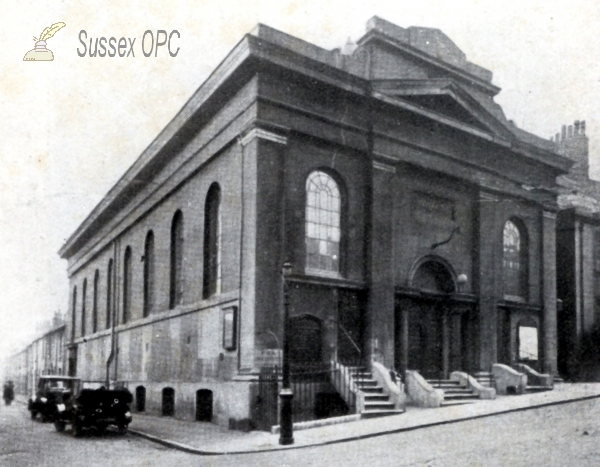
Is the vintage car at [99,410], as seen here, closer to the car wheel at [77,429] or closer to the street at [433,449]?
the car wheel at [77,429]

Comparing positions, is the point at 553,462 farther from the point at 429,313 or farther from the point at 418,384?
the point at 429,313

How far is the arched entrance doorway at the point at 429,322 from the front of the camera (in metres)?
22.2

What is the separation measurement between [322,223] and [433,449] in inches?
378

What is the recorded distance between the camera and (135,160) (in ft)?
99.1

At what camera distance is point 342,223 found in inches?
844

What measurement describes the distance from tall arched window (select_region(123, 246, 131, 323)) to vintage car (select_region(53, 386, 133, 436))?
45.6 feet

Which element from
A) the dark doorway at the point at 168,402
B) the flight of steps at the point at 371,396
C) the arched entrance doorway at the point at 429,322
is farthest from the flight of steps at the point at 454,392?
the dark doorway at the point at 168,402

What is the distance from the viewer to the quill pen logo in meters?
13.3

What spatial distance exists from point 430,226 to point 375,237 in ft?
10.0

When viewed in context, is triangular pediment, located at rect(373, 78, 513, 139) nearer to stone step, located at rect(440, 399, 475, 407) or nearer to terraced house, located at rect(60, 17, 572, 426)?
terraced house, located at rect(60, 17, 572, 426)

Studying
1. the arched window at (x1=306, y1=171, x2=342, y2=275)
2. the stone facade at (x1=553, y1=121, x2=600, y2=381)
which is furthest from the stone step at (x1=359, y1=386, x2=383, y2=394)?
the stone facade at (x1=553, y1=121, x2=600, y2=381)

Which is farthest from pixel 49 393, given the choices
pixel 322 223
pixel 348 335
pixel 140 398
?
pixel 322 223

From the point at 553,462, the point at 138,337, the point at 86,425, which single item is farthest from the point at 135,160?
the point at 553,462

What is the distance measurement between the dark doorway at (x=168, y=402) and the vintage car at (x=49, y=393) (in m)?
3.12
